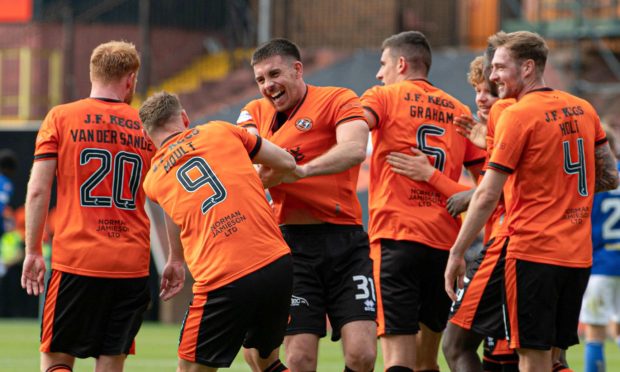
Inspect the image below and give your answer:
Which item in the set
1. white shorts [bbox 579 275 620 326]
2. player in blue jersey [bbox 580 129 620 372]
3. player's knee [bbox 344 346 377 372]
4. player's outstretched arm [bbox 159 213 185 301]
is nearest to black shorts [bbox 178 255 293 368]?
player's outstretched arm [bbox 159 213 185 301]

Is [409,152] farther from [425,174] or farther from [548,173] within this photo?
[548,173]

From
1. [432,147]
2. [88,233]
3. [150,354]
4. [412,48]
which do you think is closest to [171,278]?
[88,233]

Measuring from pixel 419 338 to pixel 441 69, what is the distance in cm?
1064

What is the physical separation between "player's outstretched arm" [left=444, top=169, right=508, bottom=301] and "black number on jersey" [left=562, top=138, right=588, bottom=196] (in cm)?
37

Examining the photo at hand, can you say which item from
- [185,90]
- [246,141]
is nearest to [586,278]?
[246,141]

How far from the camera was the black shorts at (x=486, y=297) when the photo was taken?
7.06 metres

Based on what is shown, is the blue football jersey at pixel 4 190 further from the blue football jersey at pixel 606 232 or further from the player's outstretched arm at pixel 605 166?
the player's outstretched arm at pixel 605 166

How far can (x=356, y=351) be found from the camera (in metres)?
7.12

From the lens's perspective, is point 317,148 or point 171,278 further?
point 317,148

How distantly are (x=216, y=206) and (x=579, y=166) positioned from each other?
210 centimetres

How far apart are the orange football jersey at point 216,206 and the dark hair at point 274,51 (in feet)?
3.38

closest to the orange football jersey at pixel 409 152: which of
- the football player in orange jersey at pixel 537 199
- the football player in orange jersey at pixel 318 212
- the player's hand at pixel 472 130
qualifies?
the player's hand at pixel 472 130

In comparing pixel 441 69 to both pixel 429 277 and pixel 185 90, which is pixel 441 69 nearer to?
pixel 185 90

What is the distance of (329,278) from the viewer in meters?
7.39
